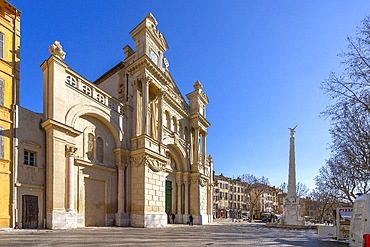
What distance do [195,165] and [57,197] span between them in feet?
69.8

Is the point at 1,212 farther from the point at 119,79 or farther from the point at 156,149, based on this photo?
the point at 119,79

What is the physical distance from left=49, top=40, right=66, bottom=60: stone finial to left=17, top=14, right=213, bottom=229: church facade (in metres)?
0.06

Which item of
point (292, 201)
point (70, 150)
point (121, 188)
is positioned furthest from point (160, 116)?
point (292, 201)

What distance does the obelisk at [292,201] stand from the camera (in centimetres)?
3659

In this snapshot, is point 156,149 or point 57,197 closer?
point 57,197

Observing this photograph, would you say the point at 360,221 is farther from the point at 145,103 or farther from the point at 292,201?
the point at 292,201

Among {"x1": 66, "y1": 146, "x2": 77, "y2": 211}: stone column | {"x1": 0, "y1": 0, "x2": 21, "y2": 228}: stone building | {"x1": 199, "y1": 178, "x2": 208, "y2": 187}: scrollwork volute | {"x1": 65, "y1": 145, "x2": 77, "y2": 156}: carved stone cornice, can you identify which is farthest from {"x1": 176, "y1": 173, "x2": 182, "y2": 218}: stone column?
→ {"x1": 0, "y1": 0, "x2": 21, "y2": 228}: stone building

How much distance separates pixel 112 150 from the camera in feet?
81.1

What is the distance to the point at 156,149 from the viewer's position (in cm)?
2753

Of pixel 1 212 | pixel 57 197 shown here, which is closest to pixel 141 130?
pixel 57 197

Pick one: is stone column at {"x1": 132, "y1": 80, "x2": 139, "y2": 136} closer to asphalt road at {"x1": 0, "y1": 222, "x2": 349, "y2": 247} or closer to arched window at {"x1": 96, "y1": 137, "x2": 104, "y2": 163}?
arched window at {"x1": 96, "y1": 137, "x2": 104, "y2": 163}

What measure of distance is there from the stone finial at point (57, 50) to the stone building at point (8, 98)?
6.07 ft

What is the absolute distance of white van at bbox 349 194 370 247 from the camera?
868 centimetres

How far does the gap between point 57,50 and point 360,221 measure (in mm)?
18177
